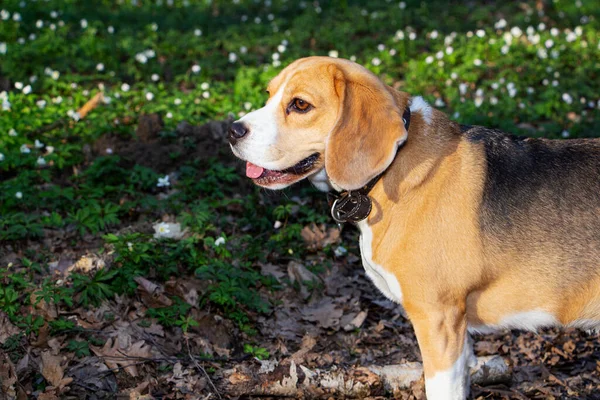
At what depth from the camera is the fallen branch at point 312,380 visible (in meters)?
4.93

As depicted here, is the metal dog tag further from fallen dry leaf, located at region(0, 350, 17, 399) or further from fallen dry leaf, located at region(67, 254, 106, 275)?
fallen dry leaf, located at region(0, 350, 17, 399)

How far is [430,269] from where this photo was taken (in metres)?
4.48

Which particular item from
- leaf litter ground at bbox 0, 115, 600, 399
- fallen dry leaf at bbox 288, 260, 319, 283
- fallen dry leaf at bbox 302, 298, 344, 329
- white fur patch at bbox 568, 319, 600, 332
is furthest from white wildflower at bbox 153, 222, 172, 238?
white fur patch at bbox 568, 319, 600, 332

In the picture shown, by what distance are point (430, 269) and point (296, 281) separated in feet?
7.02

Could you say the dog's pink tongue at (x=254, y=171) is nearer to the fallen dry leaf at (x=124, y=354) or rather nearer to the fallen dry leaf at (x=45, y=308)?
the fallen dry leaf at (x=124, y=354)

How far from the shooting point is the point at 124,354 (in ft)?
16.8

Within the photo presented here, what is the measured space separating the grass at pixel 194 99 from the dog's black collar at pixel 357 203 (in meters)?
1.44

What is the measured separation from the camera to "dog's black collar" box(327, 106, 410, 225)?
4641mm

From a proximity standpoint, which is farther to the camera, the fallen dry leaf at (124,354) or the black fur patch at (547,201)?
the fallen dry leaf at (124,354)

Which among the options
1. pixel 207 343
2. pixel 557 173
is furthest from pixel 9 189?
pixel 557 173

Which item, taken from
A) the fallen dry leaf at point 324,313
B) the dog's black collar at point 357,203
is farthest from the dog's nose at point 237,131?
the fallen dry leaf at point 324,313

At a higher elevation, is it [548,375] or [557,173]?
[557,173]

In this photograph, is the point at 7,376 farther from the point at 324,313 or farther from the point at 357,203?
the point at 324,313

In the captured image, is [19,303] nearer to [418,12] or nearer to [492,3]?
[418,12]
